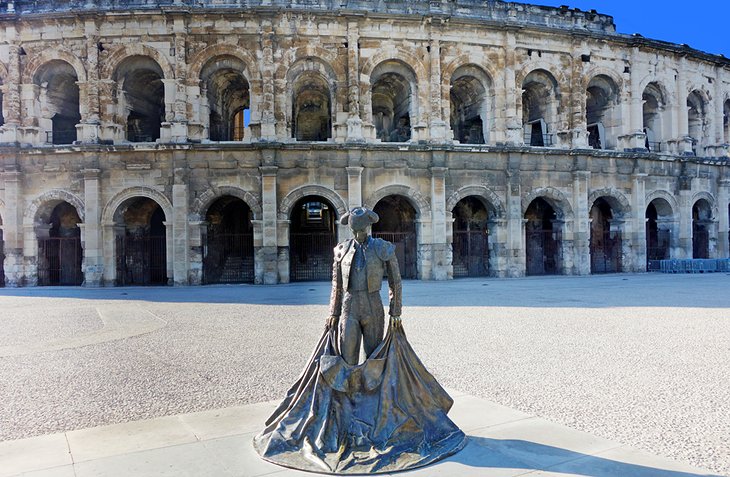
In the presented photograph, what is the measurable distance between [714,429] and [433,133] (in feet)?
53.7

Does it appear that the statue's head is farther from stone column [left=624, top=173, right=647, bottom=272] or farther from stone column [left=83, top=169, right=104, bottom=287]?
stone column [left=624, top=173, right=647, bottom=272]

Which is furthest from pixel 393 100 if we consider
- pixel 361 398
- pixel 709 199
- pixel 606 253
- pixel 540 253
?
pixel 361 398

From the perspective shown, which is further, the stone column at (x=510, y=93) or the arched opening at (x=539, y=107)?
the arched opening at (x=539, y=107)

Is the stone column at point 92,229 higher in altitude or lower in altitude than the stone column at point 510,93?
lower

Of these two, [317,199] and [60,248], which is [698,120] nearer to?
[317,199]

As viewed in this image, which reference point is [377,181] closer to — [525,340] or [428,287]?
[428,287]

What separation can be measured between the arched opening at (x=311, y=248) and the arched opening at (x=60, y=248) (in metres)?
9.03

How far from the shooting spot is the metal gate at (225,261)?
19.6 metres

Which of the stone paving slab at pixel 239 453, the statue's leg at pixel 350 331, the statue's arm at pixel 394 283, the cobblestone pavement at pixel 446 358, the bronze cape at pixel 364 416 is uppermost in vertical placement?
the statue's arm at pixel 394 283

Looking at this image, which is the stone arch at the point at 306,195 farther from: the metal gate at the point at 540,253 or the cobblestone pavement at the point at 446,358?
the metal gate at the point at 540,253

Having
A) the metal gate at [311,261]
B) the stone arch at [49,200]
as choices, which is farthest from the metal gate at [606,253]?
the stone arch at [49,200]

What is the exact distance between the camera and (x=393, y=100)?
2291cm

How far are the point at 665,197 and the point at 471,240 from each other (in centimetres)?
964

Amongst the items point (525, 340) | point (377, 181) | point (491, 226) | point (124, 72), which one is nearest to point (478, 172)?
point (491, 226)
